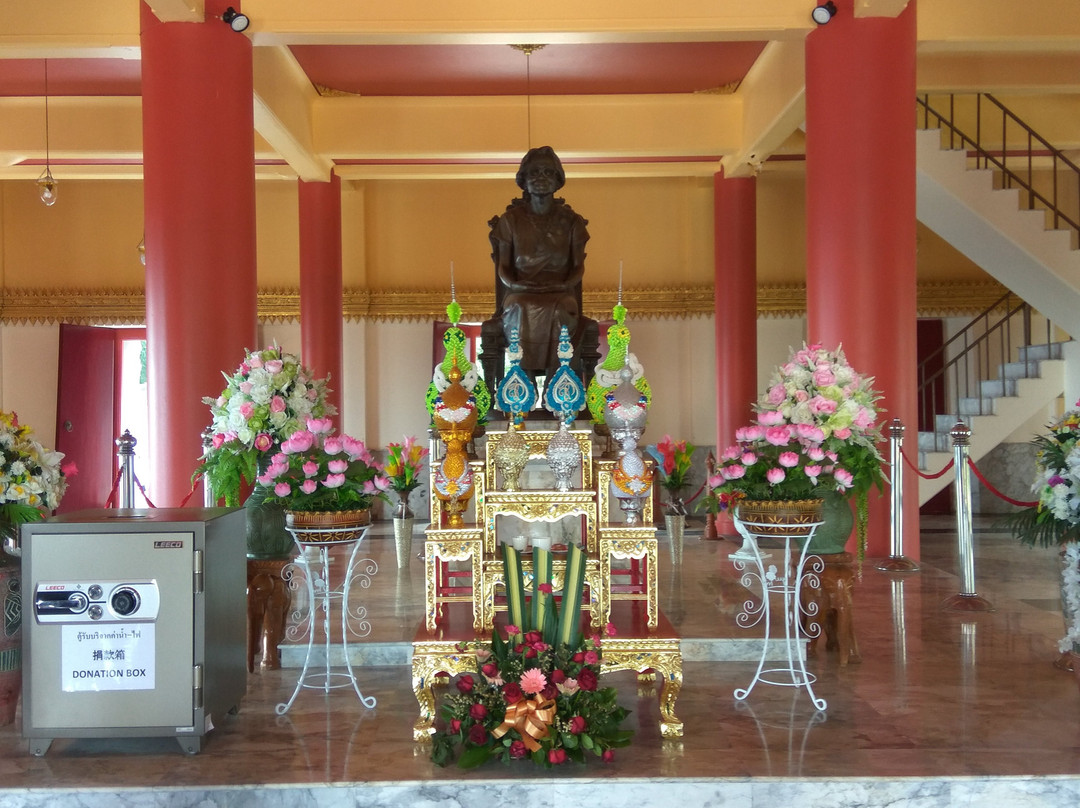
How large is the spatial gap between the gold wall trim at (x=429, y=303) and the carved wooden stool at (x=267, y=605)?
762 cm

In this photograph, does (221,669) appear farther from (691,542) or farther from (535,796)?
(691,542)

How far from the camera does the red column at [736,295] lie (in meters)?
10.7

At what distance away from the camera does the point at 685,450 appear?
8.36 metres

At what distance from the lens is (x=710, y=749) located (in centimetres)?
360

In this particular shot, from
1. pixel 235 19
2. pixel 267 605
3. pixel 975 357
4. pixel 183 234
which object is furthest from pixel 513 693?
pixel 975 357

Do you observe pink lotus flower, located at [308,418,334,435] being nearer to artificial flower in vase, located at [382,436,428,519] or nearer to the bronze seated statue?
the bronze seated statue

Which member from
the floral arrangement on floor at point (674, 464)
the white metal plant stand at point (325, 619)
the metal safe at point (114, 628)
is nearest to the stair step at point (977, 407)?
the floral arrangement on floor at point (674, 464)

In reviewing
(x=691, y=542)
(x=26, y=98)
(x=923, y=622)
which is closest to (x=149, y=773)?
(x=923, y=622)

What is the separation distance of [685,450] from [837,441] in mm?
3775

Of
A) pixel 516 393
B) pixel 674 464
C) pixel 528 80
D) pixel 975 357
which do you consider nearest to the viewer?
pixel 516 393

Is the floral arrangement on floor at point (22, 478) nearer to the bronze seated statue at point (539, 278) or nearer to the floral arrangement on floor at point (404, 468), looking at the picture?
the bronze seated statue at point (539, 278)

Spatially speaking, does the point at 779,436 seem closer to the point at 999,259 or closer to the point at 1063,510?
the point at 1063,510

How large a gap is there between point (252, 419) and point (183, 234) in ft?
7.33

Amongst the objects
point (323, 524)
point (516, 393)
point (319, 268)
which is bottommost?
point (323, 524)
